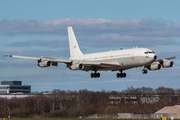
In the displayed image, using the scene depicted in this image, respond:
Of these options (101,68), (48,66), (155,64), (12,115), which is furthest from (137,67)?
(12,115)

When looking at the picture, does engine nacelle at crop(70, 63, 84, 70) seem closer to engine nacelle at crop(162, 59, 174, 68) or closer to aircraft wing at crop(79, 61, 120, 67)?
aircraft wing at crop(79, 61, 120, 67)

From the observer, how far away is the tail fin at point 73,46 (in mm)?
108787

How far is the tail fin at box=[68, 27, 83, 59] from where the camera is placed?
10879 centimetres

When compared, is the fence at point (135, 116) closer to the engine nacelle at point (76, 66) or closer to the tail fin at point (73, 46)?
the tail fin at point (73, 46)

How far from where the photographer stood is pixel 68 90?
150 metres

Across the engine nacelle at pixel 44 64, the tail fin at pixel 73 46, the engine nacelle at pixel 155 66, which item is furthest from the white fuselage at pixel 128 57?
the tail fin at pixel 73 46

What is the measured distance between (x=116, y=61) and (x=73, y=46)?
29184mm

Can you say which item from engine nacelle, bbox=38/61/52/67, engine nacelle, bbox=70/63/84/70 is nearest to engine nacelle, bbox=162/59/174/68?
engine nacelle, bbox=70/63/84/70

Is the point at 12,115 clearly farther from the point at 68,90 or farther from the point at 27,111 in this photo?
the point at 68,90

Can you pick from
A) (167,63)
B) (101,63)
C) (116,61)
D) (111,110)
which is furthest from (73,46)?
(167,63)

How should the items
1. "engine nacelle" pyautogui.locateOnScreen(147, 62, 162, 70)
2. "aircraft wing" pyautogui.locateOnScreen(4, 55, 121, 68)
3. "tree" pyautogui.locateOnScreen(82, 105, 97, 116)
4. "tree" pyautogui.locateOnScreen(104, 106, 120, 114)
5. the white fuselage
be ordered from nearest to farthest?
1. the white fuselage
2. "aircraft wing" pyautogui.locateOnScreen(4, 55, 121, 68)
3. "engine nacelle" pyautogui.locateOnScreen(147, 62, 162, 70)
4. "tree" pyautogui.locateOnScreen(82, 105, 97, 116)
5. "tree" pyautogui.locateOnScreen(104, 106, 120, 114)

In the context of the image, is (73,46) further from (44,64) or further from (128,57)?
(128,57)

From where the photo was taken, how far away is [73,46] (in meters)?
112

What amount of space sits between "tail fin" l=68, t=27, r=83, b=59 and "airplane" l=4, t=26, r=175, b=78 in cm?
811
